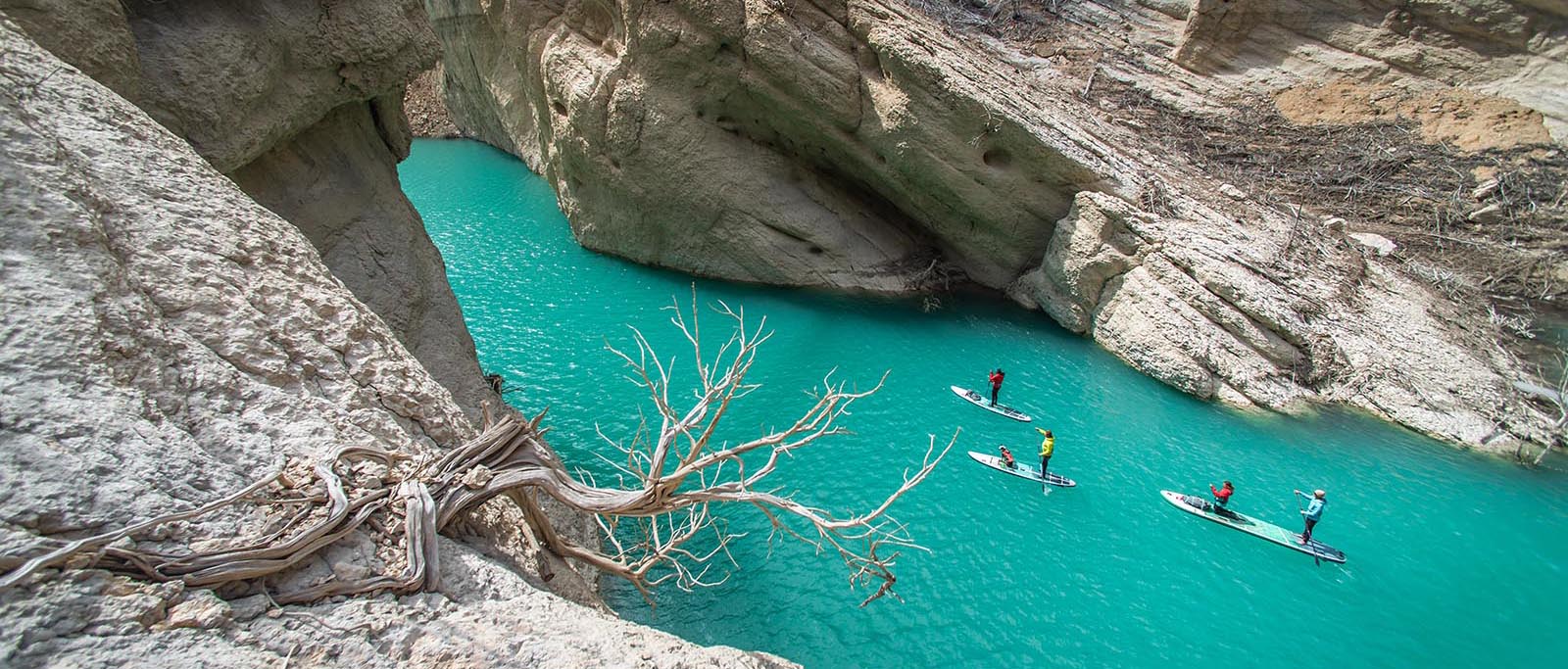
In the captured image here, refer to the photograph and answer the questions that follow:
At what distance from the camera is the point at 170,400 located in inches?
122

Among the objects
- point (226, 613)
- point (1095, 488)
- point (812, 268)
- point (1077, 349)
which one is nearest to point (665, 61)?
point (812, 268)

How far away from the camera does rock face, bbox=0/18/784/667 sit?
2395 millimetres

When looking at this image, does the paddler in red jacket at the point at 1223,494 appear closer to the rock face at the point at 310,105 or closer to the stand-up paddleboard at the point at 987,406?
the stand-up paddleboard at the point at 987,406

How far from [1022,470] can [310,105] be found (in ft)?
36.9

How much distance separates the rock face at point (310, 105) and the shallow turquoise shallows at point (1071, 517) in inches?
128

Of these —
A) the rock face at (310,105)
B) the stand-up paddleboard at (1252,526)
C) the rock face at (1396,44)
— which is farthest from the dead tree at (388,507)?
the rock face at (1396,44)

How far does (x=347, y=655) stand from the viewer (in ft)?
8.98

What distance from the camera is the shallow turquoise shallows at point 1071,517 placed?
8.27 m

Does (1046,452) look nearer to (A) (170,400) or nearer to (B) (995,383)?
(B) (995,383)

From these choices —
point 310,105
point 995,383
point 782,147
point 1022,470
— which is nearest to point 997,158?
point 782,147

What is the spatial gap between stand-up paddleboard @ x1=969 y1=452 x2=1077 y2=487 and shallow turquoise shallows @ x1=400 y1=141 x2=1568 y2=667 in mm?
201

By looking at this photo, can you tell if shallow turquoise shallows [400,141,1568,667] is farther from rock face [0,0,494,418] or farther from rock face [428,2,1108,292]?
rock face [0,0,494,418]

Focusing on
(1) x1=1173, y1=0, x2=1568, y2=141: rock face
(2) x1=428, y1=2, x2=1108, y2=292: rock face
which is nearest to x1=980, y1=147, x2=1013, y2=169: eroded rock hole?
(2) x1=428, y1=2, x2=1108, y2=292: rock face

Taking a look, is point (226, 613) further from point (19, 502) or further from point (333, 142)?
point (333, 142)
